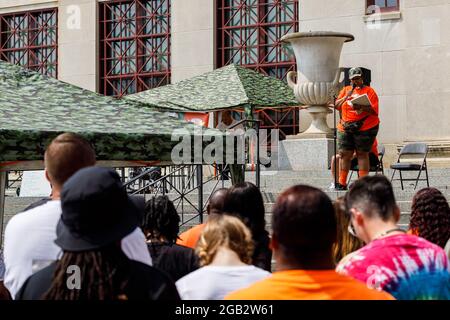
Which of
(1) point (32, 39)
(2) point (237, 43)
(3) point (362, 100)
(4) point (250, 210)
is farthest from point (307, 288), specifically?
(1) point (32, 39)

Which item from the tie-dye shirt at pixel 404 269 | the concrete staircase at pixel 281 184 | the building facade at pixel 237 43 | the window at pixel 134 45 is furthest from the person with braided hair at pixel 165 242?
the window at pixel 134 45

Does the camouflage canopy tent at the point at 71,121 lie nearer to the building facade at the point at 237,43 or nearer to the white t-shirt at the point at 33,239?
the white t-shirt at the point at 33,239

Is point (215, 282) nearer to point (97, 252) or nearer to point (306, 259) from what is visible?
point (306, 259)

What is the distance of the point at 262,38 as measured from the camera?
83.6 feet

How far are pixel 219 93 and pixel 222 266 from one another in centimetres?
1277

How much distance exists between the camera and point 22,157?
22.5 feet

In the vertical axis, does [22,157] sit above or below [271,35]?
below

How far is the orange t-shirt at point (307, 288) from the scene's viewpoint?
9.96 feet

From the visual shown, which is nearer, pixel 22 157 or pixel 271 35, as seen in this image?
pixel 22 157

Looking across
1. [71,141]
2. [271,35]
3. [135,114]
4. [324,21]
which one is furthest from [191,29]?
[71,141]
